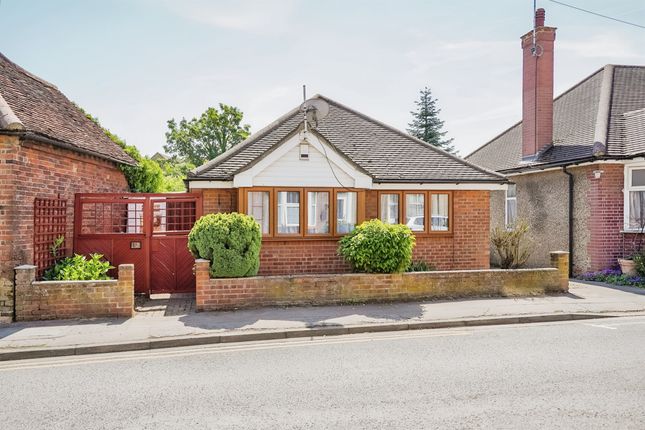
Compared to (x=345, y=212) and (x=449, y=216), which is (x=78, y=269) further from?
(x=449, y=216)

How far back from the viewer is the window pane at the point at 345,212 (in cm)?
1176

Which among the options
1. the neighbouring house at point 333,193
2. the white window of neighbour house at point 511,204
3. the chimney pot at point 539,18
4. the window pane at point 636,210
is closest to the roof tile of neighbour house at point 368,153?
the neighbouring house at point 333,193

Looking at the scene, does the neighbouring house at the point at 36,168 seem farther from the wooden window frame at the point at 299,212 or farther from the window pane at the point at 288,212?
the window pane at the point at 288,212

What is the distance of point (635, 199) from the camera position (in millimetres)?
13688

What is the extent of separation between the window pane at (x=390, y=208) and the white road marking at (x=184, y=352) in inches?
196

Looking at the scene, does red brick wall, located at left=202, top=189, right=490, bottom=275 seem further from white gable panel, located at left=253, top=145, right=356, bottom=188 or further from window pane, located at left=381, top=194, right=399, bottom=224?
white gable panel, located at left=253, top=145, right=356, bottom=188

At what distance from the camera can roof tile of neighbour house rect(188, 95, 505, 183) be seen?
11.7 metres

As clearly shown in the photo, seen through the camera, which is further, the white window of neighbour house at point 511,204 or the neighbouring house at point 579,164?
the white window of neighbour house at point 511,204

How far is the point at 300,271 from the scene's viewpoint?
38.2ft

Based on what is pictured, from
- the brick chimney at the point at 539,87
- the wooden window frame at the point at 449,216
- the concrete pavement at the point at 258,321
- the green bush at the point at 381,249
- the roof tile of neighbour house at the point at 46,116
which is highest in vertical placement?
the brick chimney at the point at 539,87

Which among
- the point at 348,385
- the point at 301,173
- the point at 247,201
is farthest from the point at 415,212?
the point at 348,385

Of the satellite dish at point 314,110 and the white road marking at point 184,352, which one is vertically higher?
the satellite dish at point 314,110

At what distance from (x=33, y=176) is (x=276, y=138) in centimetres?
582

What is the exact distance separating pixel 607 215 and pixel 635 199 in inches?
35.4
